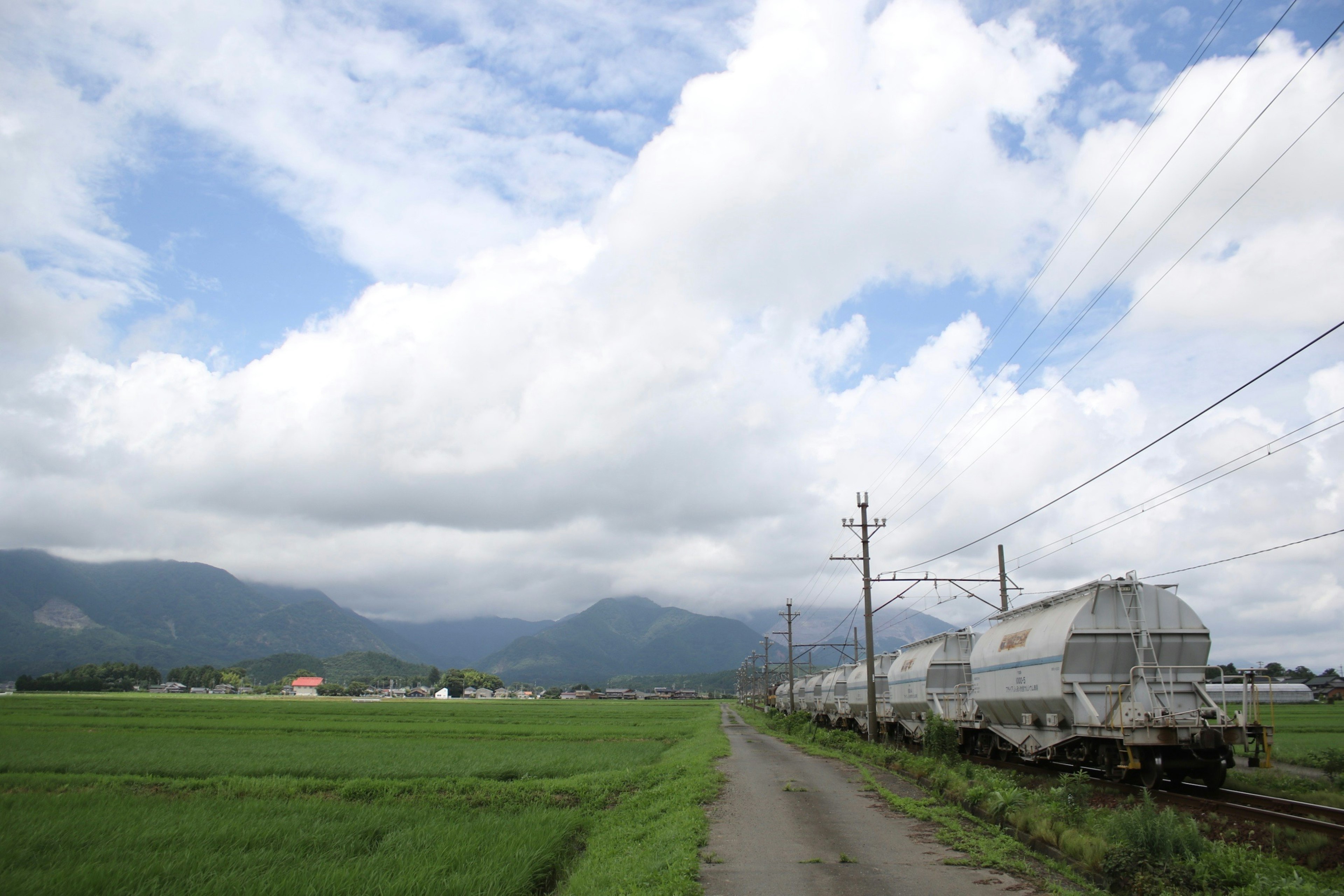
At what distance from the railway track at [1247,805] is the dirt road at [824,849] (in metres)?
4.85

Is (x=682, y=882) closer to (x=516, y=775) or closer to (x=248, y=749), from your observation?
(x=516, y=775)

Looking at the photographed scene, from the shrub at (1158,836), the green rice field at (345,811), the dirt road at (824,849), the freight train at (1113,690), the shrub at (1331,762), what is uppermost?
the freight train at (1113,690)

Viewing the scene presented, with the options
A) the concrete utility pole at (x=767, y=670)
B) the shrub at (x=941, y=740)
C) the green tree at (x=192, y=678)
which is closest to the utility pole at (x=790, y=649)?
the concrete utility pole at (x=767, y=670)

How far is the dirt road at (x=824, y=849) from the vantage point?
964 cm

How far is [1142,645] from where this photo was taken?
1712 centimetres

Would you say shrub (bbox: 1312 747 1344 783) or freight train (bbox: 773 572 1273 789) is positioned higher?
freight train (bbox: 773 572 1273 789)

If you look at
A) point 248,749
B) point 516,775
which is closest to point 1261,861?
point 516,775

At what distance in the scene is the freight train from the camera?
15.5 meters

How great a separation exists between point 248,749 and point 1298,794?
33499 mm

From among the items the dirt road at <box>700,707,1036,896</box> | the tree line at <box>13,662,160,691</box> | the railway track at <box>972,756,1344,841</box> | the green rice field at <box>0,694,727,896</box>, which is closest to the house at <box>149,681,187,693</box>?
the tree line at <box>13,662,160,691</box>

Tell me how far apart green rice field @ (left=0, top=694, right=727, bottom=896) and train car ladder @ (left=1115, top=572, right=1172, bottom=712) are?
10477 millimetres

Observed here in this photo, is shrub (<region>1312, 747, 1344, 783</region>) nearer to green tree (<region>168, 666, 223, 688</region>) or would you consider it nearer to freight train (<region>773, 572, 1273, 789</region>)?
freight train (<region>773, 572, 1273, 789</region>)

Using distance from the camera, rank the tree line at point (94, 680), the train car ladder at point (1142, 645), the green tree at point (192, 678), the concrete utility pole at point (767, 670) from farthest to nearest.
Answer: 1. the green tree at point (192, 678)
2. the tree line at point (94, 680)
3. the concrete utility pole at point (767, 670)
4. the train car ladder at point (1142, 645)

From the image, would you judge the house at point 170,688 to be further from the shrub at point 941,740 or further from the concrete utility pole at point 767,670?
the shrub at point 941,740
